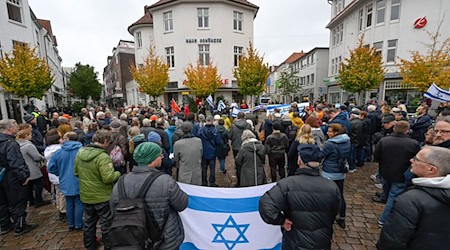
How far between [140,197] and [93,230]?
2.04m

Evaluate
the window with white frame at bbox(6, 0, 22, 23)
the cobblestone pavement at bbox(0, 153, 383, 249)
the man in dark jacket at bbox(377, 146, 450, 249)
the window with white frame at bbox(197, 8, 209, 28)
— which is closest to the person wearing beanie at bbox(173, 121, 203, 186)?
the cobblestone pavement at bbox(0, 153, 383, 249)

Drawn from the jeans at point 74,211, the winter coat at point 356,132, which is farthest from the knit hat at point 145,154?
the winter coat at point 356,132

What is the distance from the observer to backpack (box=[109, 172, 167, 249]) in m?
1.91

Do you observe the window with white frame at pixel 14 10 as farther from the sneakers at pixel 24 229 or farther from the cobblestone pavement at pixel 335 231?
the sneakers at pixel 24 229

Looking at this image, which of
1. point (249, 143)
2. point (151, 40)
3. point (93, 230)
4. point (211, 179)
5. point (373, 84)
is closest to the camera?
point (93, 230)

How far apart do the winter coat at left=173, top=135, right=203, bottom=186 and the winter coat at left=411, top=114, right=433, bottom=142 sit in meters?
6.00

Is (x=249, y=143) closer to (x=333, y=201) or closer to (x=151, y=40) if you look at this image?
(x=333, y=201)

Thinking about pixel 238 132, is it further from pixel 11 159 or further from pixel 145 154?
pixel 11 159

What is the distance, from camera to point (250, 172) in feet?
15.2

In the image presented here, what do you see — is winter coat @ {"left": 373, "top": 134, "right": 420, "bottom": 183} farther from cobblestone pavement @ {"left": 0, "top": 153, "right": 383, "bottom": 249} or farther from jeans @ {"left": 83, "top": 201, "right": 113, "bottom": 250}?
jeans @ {"left": 83, "top": 201, "right": 113, "bottom": 250}

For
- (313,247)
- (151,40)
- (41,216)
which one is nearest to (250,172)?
(313,247)

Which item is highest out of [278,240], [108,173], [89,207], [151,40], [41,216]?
[151,40]

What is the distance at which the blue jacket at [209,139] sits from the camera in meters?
5.68

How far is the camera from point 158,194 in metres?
2.22
